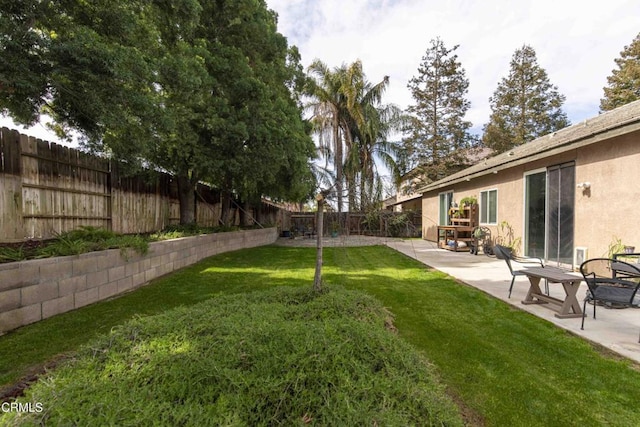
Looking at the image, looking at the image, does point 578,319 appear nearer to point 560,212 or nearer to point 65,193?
point 560,212

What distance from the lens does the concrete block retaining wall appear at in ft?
10.5

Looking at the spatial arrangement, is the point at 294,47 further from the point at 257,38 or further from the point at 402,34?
the point at 402,34


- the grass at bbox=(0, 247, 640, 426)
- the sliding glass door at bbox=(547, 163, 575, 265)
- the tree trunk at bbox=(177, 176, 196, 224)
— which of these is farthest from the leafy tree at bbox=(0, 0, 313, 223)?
the sliding glass door at bbox=(547, 163, 575, 265)

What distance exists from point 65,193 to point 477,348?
682 centimetres

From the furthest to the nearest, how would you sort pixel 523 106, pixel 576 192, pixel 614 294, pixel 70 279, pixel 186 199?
pixel 523 106, pixel 186 199, pixel 576 192, pixel 70 279, pixel 614 294

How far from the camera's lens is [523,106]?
78.2 ft

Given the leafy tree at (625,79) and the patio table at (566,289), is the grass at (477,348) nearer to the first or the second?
the patio table at (566,289)

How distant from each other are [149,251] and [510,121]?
1117 inches

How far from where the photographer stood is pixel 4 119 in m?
5.04

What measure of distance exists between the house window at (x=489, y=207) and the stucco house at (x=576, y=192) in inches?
1.4

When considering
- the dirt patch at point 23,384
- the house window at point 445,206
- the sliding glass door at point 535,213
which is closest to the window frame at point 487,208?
the sliding glass door at point 535,213

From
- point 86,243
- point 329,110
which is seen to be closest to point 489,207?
point 86,243

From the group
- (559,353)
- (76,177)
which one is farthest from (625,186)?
(76,177)

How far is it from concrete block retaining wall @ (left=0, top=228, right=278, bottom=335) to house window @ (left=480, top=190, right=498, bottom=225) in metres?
9.75
